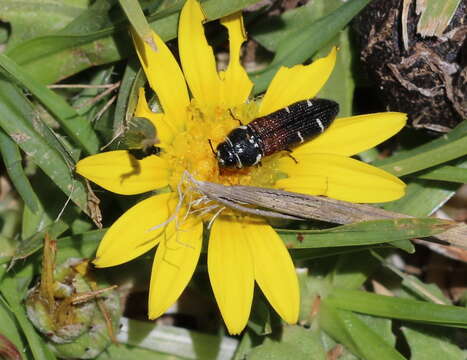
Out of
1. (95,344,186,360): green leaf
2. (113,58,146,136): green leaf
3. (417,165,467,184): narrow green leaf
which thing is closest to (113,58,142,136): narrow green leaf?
(113,58,146,136): green leaf

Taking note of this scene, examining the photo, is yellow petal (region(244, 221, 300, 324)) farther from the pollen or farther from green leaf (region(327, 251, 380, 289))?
green leaf (region(327, 251, 380, 289))

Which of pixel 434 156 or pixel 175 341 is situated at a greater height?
pixel 434 156

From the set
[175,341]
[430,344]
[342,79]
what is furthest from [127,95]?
[430,344]

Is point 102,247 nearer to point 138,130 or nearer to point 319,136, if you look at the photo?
point 138,130

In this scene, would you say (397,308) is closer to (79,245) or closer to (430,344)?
(430,344)

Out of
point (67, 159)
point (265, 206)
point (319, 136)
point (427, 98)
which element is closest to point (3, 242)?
point (67, 159)

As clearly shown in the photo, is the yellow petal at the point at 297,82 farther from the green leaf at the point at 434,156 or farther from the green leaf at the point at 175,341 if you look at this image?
the green leaf at the point at 175,341

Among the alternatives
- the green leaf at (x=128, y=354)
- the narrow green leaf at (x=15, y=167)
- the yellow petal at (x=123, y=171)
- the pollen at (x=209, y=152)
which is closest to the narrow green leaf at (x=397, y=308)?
the pollen at (x=209, y=152)
